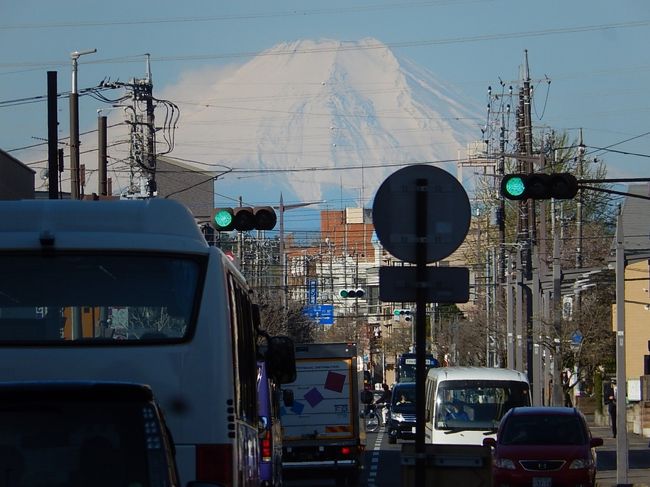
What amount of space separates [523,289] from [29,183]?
1948 cm

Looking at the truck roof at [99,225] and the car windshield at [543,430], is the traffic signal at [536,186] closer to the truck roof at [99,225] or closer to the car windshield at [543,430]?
the car windshield at [543,430]

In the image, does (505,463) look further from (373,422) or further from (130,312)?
(373,422)

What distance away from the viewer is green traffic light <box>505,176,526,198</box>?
21172 mm

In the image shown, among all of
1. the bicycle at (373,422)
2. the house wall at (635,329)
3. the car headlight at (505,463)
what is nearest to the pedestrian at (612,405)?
the house wall at (635,329)

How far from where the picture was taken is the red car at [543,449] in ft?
74.9

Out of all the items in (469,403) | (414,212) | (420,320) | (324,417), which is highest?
(414,212)

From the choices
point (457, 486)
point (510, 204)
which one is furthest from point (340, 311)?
point (457, 486)

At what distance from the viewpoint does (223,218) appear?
74.8ft

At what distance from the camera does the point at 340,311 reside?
145 m

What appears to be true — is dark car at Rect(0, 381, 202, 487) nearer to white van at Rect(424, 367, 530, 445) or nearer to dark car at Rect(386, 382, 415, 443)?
white van at Rect(424, 367, 530, 445)

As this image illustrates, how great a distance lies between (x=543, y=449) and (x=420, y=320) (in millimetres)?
13782

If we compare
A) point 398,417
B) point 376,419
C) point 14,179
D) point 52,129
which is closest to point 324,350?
point 52,129

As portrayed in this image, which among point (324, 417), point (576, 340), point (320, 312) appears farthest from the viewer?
point (320, 312)

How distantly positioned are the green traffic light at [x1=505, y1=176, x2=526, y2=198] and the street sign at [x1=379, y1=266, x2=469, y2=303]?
10907mm
